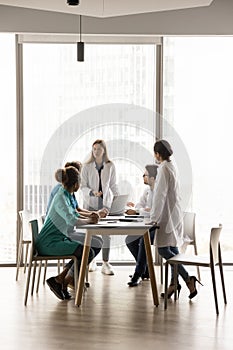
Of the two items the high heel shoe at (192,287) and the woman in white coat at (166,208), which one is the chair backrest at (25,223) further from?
the high heel shoe at (192,287)

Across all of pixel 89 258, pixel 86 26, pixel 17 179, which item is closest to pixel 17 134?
pixel 17 179

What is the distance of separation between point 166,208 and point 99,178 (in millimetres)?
1070

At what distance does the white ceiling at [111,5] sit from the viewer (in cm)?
590

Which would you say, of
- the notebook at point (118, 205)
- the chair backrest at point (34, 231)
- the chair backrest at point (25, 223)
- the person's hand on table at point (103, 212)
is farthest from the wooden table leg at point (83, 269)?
the chair backrest at point (25, 223)

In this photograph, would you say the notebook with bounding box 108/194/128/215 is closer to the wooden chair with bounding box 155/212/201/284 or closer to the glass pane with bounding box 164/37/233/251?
the wooden chair with bounding box 155/212/201/284

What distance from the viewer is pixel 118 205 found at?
6.37 metres

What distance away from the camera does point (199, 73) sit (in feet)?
24.0

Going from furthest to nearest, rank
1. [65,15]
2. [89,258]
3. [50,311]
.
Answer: [65,15]
[89,258]
[50,311]

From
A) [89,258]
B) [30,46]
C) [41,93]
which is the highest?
[30,46]

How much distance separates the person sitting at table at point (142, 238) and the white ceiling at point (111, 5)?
5.03ft

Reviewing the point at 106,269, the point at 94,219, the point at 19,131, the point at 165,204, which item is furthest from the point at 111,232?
the point at 19,131

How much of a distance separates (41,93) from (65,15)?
914 mm

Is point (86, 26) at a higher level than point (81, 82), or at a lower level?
higher

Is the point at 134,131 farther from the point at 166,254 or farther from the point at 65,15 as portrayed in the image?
the point at 166,254
